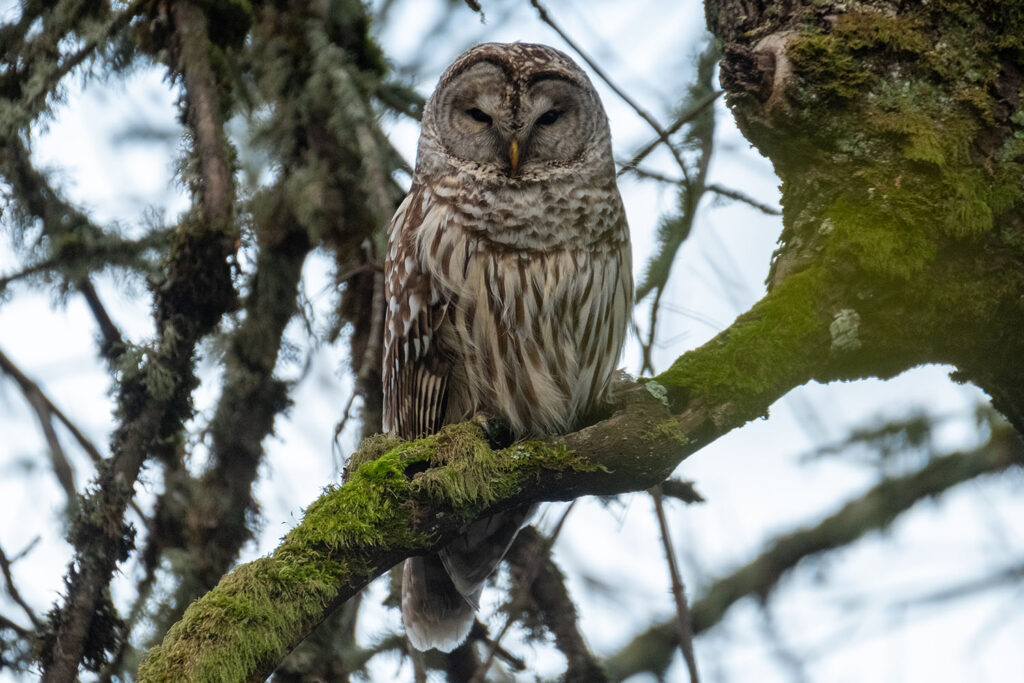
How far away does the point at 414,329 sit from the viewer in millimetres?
3719

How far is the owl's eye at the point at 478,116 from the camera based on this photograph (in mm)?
4078

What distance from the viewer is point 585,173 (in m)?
3.89

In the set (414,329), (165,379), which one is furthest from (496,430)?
(165,379)

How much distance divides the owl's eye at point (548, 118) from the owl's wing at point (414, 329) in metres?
0.57

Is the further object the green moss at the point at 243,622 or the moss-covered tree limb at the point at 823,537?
the moss-covered tree limb at the point at 823,537

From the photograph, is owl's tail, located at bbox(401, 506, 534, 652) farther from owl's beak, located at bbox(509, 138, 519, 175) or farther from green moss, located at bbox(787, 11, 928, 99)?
green moss, located at bbox(787, 11, 928, 99)

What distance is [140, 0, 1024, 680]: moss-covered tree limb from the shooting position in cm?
289

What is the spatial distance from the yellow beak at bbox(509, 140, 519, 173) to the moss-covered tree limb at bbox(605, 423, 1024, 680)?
2.40 m

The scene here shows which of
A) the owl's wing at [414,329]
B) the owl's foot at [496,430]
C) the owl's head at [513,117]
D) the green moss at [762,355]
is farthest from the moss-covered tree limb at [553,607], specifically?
the owl's head at [513,117]

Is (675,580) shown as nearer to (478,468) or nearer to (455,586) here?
(455,586)

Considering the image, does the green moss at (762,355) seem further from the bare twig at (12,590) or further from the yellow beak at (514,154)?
the bare twig at (12,590)

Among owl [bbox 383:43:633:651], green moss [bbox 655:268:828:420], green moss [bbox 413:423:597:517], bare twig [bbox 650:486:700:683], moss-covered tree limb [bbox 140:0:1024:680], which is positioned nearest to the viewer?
green moss [bbox 413:423:597:517]

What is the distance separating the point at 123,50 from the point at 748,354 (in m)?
2.79

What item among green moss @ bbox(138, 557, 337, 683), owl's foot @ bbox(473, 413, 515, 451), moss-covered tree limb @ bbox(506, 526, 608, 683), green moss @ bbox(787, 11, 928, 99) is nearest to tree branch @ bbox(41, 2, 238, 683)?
green moss @ bbox(138, 557, 337, 683)
